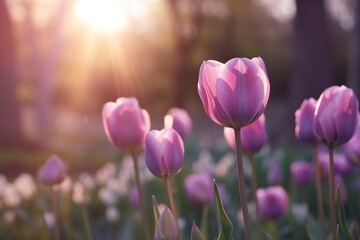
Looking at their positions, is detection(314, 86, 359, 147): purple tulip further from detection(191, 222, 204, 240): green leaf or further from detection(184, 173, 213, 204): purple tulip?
detection(184, 173, 213, 204): purple tulip

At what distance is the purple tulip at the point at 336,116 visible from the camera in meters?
1.23

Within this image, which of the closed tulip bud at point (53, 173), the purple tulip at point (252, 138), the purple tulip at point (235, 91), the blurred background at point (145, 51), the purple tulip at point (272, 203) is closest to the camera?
the purple tulip at point (235, 91)

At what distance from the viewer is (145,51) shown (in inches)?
1041

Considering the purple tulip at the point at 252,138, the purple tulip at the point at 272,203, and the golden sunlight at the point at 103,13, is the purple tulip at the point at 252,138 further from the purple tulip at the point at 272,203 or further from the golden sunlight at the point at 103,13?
the golden sunlight at the point at 103,13

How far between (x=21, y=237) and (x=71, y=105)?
91.4ft

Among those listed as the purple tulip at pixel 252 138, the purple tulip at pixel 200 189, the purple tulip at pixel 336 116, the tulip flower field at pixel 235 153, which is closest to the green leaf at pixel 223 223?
the tulip flower field at pixel 235 153

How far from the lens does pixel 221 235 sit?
118cm

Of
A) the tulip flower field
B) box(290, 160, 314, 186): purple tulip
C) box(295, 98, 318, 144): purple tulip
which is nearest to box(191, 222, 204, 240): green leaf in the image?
the tulip flower field

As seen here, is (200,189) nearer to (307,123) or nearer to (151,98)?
(307,123)

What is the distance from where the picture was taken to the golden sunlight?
20.6 metres

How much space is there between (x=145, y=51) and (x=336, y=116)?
2549 cm

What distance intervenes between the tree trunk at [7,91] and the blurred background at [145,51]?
230cm

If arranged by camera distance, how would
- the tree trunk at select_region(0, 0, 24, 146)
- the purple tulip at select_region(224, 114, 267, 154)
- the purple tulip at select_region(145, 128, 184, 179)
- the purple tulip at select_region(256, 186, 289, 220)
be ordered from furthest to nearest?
the tree trunk at select_region(0, 0, 24, 146)
the purple tulip at select_region(256, 186, 289, 220)
the purple tulip at select_region(224, 114, 267, 154)
the purple tulip at select_region(145, 128, 184, 179)

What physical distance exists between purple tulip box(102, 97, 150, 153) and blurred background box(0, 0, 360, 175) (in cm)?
1116
